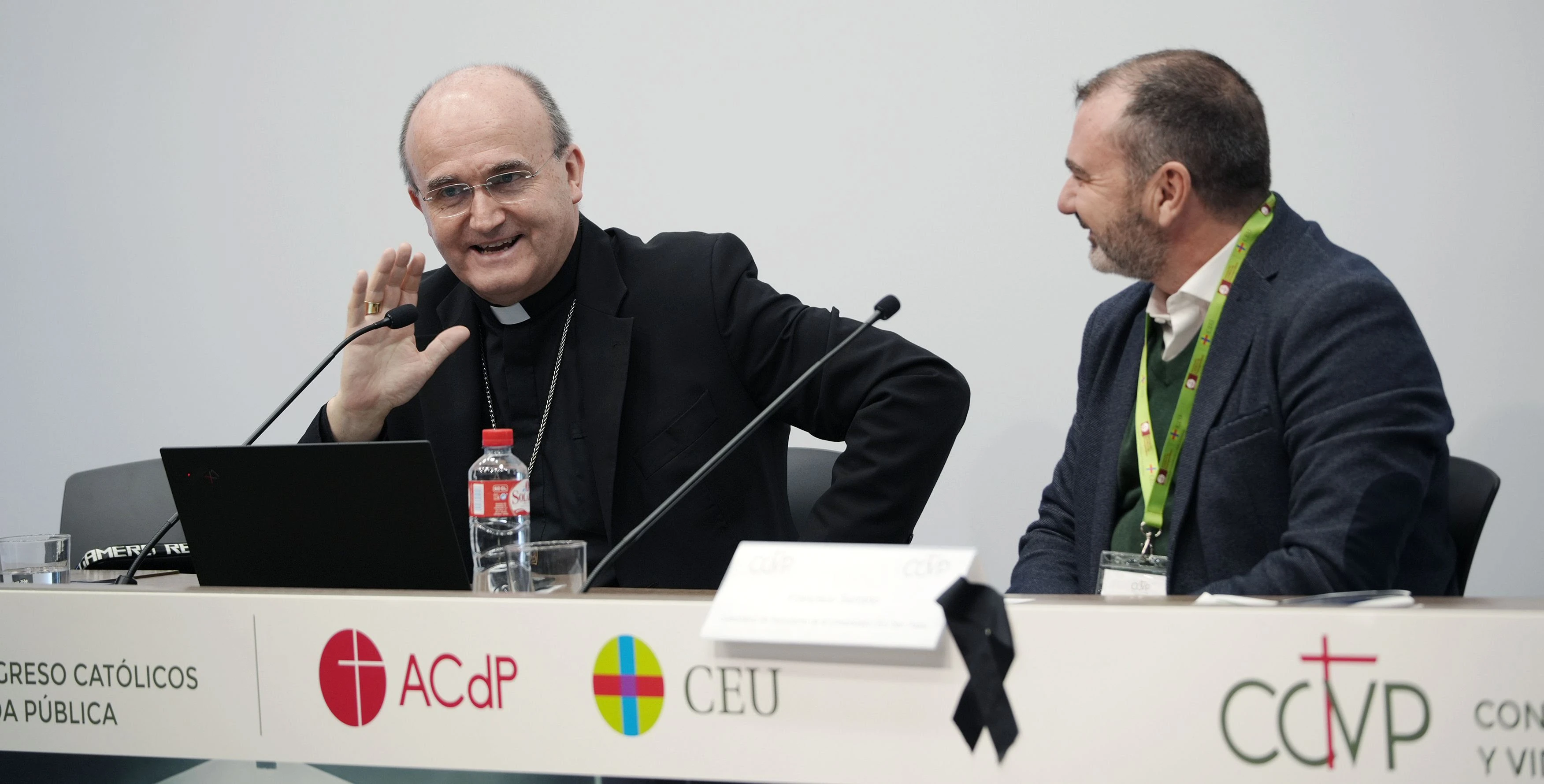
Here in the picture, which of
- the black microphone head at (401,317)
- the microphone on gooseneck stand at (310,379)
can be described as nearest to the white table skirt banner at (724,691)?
the microphone on gooseneck stand at (310,379)

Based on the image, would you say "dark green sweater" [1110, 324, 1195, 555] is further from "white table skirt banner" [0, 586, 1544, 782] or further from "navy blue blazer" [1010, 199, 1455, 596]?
"white table skirt banner" [0, 586, 1544, 782]

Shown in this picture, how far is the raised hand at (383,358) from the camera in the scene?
1.95 m

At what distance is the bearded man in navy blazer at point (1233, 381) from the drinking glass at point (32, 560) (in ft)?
4.49

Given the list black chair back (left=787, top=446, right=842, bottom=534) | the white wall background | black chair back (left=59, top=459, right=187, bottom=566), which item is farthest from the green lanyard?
black chair back (left=59, top=459, right=187, bottom=566)

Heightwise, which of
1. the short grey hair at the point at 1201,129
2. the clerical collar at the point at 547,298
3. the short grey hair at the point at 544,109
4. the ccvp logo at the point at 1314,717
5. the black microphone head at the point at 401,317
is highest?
the short grey hair at the point at 544,109

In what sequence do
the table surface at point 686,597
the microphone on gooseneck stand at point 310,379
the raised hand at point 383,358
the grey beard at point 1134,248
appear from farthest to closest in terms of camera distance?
1. the raised hand at point 383,358
2. the grey beard at point 1134,248
3. the microphone on gooseneck stand at point 310,379
4. the table surface at point 686,597

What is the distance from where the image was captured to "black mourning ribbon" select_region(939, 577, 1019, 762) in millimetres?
896

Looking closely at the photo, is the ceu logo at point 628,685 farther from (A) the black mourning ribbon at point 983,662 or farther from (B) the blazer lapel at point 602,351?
(B) the blazer lapel at point 602,351

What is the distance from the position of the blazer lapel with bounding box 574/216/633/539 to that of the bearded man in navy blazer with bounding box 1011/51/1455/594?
702 mm

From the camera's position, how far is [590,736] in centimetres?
98

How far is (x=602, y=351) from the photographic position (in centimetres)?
213

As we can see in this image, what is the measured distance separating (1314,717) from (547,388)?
5.09ft

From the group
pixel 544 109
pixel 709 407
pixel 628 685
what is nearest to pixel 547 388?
pixel 709 407

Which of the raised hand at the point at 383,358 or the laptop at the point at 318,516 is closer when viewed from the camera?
the laptop at the point at 318,516
